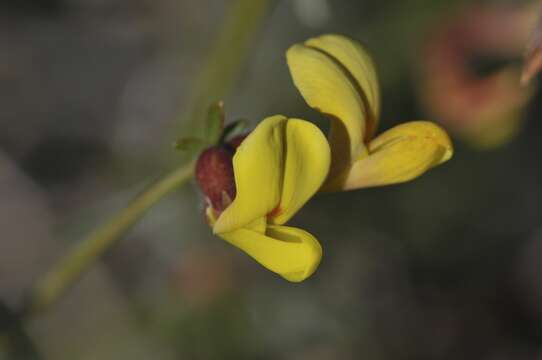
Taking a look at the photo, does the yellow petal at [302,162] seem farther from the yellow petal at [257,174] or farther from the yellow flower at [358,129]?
the yellow flower at [358,129]

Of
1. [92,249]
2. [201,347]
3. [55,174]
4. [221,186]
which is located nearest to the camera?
[221,186]

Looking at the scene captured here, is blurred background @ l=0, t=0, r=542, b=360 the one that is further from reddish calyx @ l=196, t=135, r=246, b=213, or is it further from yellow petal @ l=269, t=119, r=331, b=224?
yellow petal @ l=269, t=119, r=331, b=224

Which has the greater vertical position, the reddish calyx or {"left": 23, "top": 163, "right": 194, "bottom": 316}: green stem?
the reddish calyx

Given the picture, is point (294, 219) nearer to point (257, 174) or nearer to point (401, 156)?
point (401, 156)

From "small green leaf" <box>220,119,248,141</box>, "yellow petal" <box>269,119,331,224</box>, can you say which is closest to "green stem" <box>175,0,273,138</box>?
"small green leaf" <box>220,119,248,141</box>

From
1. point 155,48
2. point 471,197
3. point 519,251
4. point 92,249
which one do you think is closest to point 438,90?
point 471,197

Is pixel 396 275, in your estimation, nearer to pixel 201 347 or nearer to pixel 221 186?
pixel 201 347
